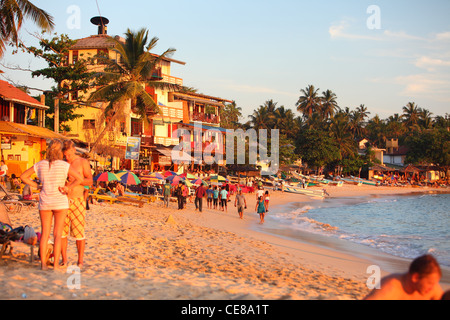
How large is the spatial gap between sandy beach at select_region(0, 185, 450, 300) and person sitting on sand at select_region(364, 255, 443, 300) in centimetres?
248

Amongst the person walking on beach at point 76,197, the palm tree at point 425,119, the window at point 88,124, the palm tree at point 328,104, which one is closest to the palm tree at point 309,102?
the palm tree at point 328,104

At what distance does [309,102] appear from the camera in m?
82.1

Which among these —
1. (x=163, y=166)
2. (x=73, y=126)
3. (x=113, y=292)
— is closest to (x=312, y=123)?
(x=163, y=166)

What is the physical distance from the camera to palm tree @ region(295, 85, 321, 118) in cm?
8195

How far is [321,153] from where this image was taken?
6034cm

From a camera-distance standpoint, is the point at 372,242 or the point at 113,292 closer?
the point at 113,292

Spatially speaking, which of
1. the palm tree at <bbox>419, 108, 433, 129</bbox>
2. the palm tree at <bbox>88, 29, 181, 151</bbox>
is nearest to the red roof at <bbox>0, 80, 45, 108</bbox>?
the palm tree at <bbox>88, 29, 181, 151</bbox>

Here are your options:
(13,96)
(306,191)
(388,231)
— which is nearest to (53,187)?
(388,231)

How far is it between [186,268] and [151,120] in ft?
102

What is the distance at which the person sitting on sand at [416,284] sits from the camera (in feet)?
10.3

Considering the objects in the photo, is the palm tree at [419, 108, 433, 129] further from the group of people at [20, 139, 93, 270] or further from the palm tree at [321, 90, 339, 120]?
the group of people at [20, 139, 93, 270]

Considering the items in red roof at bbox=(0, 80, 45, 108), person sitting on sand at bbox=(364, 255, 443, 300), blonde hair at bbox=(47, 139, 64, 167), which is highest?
red roof at bbox=(0, 80, 45, 108)

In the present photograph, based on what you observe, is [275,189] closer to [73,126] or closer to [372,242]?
[73,126]

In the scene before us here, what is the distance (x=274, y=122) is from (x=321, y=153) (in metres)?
14.8
